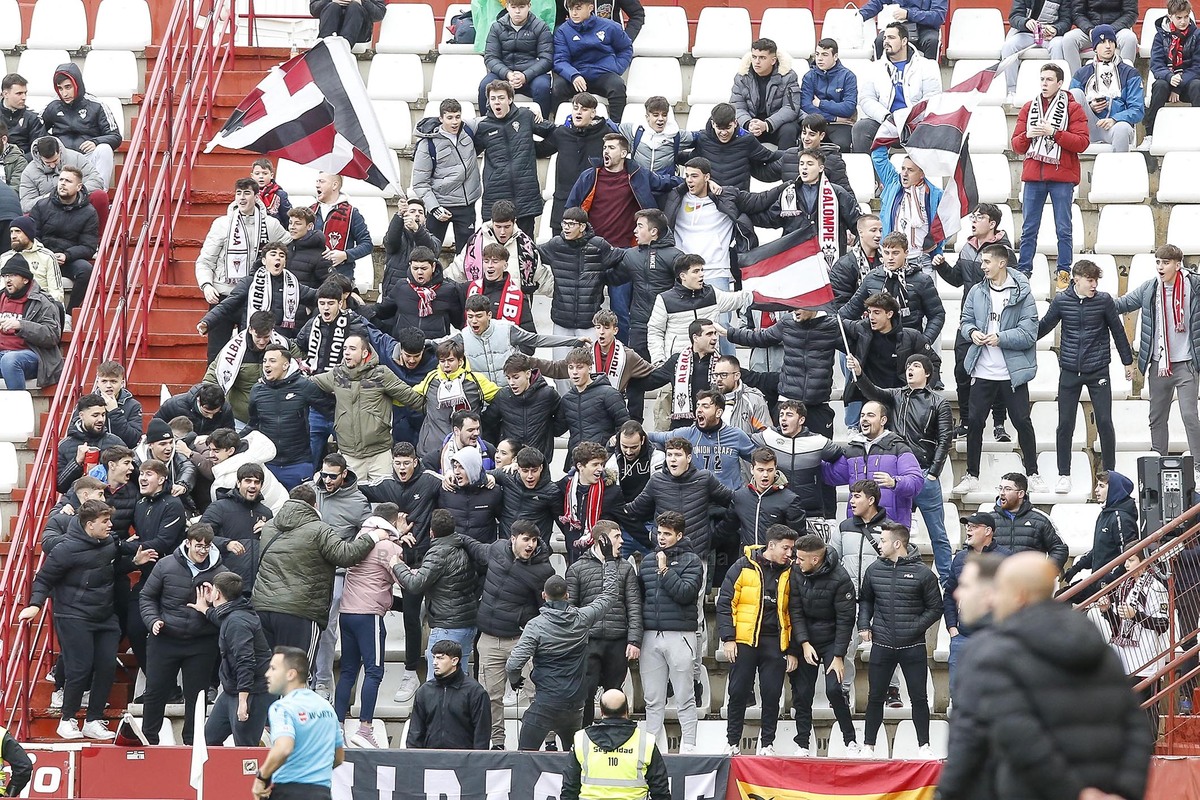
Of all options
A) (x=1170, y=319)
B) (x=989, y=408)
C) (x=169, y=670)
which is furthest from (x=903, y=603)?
(x=169, y=670)

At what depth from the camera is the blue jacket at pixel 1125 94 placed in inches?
717

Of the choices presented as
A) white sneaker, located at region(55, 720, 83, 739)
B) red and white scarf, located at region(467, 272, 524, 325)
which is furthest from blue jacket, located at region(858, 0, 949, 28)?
white sneaker, located at region(55, 720, 83, 739)

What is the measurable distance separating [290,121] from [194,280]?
2407 millimetres

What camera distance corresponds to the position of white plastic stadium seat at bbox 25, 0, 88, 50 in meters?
20.4

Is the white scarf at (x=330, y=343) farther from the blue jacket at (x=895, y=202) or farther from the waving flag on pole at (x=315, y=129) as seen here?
the blue jacket at (x=895, y=202)

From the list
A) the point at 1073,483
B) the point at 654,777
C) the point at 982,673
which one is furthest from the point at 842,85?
the point at 982,673

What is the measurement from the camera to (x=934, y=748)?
14.0m

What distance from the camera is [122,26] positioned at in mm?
20422

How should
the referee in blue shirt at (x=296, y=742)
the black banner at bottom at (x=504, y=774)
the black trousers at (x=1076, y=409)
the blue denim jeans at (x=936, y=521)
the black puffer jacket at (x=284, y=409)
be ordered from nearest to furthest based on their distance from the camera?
the referee in blue shirt at (x=296, y=742)
the black banner at bottom at (x=504, y=774)
the blue denim jeans at (x=936, y=521)
the black puffer jacket at (x=284, y=409)
the black trousers at (x=1076, y=409)

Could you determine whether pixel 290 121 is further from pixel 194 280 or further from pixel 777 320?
pixel 777 320

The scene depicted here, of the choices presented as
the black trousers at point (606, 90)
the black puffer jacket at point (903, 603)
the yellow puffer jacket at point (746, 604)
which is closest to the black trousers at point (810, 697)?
the yellow puffer jacket at point (746, 604)

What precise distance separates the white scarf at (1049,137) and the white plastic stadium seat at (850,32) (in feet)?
10.4

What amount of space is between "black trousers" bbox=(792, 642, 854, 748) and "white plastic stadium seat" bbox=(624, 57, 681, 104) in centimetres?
740

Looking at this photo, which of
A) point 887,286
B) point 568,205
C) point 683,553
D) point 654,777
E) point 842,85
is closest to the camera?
point 654,777
